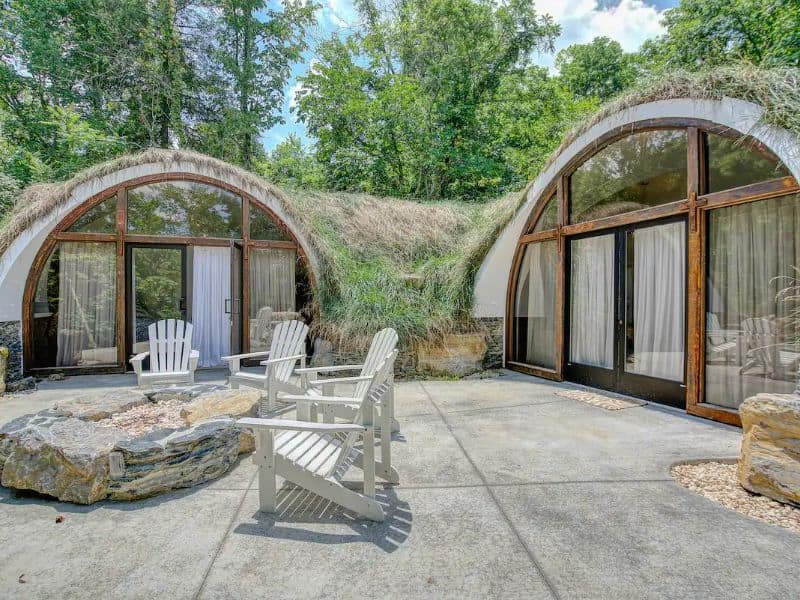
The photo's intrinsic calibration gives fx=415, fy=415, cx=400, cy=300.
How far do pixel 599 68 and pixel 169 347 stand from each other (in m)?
22.3

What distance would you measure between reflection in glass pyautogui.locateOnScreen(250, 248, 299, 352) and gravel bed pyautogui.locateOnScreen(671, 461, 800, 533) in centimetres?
623

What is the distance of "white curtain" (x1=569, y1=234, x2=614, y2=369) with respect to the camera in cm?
538

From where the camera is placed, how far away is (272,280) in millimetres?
7535

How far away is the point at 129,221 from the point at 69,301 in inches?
61.7

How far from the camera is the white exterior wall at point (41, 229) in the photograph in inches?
239

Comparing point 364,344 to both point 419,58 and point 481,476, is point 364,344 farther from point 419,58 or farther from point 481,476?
point 419,58

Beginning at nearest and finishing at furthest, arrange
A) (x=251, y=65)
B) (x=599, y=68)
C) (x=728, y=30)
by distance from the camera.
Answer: (x=728, y=30) → (x=251, y=65) → (x=599, y=68)

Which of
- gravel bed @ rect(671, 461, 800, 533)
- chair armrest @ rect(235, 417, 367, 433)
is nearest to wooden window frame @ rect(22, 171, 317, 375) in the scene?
chair armrest @ rect(235, 417, 367, 433)

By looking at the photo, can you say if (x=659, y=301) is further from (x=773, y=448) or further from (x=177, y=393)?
(x=177, y=393)

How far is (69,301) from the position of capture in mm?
6621

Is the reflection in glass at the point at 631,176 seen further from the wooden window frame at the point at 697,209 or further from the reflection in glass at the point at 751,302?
the reflection in glass at the point at 751,302

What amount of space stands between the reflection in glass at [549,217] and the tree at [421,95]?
26.6 ft

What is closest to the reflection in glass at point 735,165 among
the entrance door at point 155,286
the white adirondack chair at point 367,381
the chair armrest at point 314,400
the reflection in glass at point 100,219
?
the white adirondack chair at point 367,381

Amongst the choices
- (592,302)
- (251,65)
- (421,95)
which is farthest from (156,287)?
(421,95)
